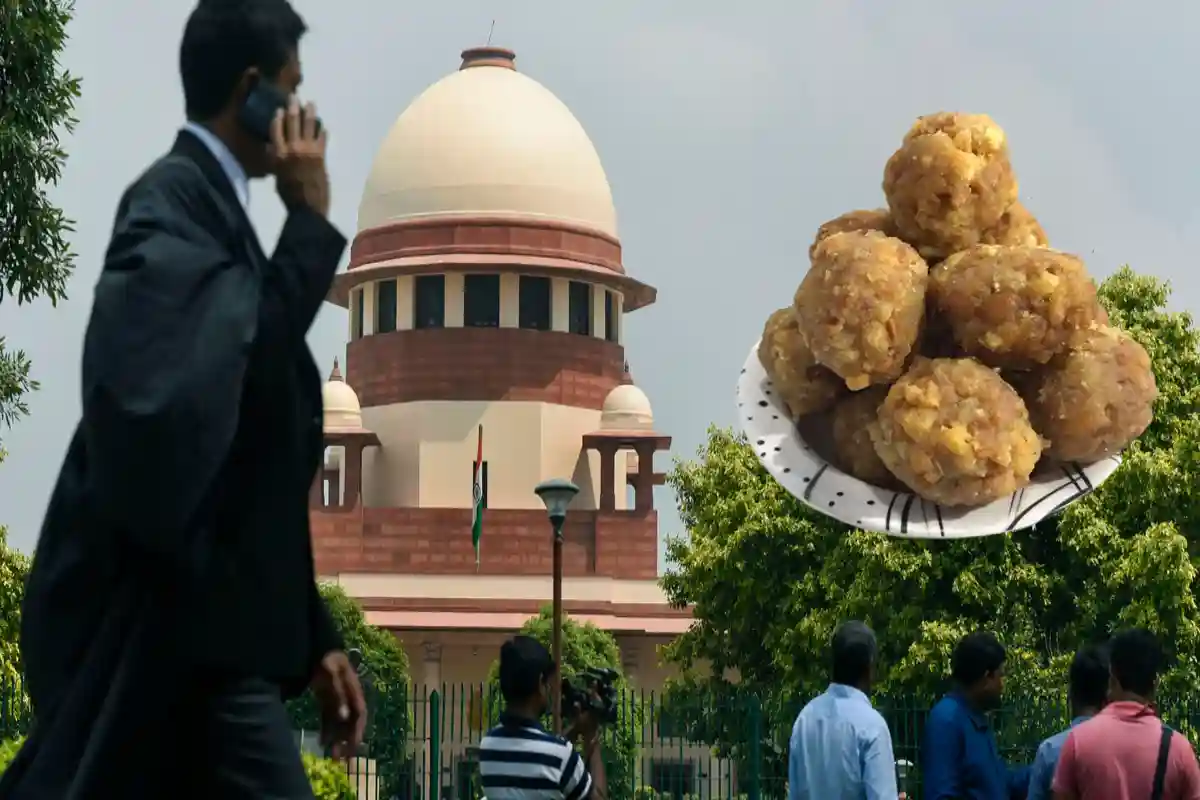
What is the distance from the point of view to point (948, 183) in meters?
7.46

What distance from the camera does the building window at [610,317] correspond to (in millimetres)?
51875

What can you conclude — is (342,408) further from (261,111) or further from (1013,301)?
(261,111)

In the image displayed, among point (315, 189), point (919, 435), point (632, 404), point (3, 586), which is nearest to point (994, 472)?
point (919, 435)

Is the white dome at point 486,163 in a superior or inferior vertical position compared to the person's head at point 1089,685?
superior

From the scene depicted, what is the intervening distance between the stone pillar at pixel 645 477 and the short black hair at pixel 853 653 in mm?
43119

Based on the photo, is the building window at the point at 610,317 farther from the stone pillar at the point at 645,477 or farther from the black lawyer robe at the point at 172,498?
the black lawyer robe at the point at 172,498

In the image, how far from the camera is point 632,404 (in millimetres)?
50062

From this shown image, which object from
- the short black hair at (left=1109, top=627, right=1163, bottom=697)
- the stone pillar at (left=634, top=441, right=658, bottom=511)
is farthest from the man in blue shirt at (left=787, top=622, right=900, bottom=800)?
the stone pillar at (left=634, top=441, right=658, bottom=511)

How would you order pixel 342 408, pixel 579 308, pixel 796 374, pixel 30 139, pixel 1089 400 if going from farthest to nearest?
pixel 579 308, pixel 342 408, pixel 30 139, pixel 796 374, pixel 1089 400

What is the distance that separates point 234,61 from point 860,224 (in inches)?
217

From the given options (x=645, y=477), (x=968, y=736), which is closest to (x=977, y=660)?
(x=968, y=736)

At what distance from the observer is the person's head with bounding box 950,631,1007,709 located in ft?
19.6

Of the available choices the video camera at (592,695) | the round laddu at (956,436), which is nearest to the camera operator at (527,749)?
the video camera at (592,695)

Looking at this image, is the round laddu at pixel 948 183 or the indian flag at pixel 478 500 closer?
the round laddu at pixel 948 183
